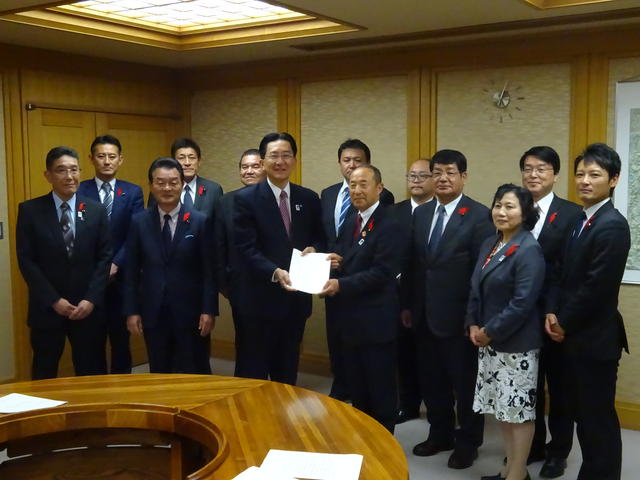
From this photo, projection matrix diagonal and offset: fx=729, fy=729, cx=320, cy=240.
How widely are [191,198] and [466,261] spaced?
2.02m

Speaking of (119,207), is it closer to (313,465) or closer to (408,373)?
(408,373)

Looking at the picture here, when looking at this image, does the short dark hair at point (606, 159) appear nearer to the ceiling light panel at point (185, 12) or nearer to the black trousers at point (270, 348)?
the black trousers at point (270, 348)

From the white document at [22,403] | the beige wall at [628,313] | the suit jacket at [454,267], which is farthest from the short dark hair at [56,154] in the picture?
the beige wall at [628,313]

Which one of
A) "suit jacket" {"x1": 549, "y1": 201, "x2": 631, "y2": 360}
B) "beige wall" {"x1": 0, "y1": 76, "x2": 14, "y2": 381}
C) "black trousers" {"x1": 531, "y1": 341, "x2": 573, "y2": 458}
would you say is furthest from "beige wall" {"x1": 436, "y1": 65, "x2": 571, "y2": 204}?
"beige wall" {"x1": 0, "y1": 76, "x2": 14, "y2": 381}

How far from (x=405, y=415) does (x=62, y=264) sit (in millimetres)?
2268

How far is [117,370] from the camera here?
4906mm

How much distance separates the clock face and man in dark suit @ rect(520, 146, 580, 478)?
108 cm

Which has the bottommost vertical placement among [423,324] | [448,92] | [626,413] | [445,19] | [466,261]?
[626,413]

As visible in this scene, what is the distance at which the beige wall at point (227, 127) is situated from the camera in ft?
19.2

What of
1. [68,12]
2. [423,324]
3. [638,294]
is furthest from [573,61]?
[68,12]

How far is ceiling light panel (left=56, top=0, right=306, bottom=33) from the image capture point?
4.42 m

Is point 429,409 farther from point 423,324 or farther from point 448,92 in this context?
point 448,92

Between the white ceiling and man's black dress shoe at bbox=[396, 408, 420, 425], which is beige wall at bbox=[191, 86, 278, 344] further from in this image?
man's black dress shoe at bbox=[396, 408, 420, 425]

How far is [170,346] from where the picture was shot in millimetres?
4031
